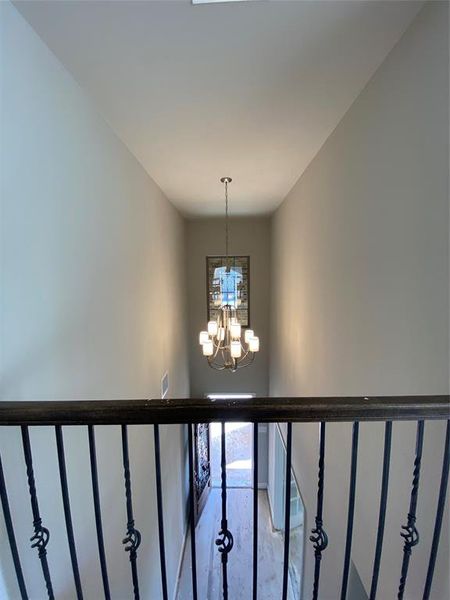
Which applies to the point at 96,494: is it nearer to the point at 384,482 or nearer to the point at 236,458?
the point at 384,482

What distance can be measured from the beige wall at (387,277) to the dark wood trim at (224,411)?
43cm

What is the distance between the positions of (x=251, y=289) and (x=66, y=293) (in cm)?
444

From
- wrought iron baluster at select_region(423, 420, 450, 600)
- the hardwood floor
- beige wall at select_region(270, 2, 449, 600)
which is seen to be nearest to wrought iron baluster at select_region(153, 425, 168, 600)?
wrought iron baluster at select_region(423, 420, 450, 600)

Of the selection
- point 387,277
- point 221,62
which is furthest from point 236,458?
point 221,62

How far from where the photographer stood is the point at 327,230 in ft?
7.70

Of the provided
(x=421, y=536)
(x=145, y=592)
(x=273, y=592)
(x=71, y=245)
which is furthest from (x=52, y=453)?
(x=273, y=592)

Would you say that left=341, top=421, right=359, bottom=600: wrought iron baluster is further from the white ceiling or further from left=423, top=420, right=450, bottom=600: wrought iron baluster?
the white ceiling

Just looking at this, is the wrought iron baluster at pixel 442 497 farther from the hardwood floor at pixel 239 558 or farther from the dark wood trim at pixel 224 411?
the hardwood floor at pixel 239 558

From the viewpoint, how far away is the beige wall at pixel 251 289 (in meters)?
5.55

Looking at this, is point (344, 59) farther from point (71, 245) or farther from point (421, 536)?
point (421, 536)

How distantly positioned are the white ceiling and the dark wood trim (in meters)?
1.49

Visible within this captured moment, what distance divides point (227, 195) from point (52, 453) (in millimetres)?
3392

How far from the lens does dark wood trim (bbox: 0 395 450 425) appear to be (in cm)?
82

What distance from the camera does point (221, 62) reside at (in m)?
1.45
